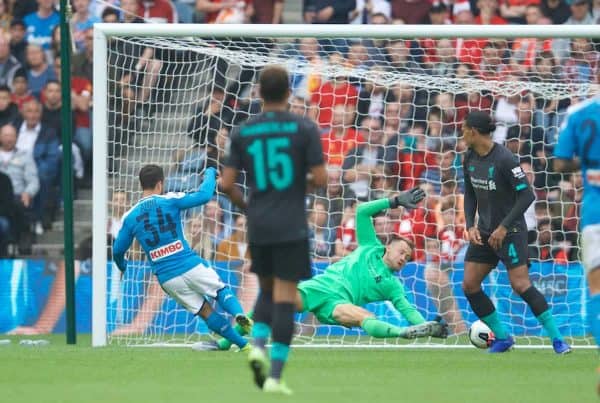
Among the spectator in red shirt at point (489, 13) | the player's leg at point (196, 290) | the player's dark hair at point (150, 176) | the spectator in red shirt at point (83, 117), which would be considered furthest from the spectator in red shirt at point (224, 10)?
the player's leg at point (196, 290)

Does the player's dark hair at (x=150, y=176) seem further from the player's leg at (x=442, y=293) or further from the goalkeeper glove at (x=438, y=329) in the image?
the player's leg at (x=442, y=293)

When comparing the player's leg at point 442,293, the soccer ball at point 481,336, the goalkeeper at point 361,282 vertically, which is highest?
the goalkeeper at point 361,282

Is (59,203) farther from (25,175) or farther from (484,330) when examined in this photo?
(484,330)

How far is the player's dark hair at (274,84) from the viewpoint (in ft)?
23.8

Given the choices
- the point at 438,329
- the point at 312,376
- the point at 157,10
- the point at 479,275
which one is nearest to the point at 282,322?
the point at 312,376

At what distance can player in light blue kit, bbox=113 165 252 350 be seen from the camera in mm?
10516

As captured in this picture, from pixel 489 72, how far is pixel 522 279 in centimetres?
398

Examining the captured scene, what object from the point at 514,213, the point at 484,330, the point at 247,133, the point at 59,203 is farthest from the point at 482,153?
the point at 59,203

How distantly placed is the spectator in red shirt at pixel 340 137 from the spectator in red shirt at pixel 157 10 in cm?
435

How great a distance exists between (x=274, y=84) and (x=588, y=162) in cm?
196

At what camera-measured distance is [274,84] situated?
Result: 7.24 m

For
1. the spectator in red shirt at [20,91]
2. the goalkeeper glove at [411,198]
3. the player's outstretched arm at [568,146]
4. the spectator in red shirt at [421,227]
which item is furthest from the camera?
the spectator in red shirt at [20,91]

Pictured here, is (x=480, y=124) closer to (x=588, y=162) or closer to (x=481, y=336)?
(x=481, y=336)

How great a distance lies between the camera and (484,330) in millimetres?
10820
